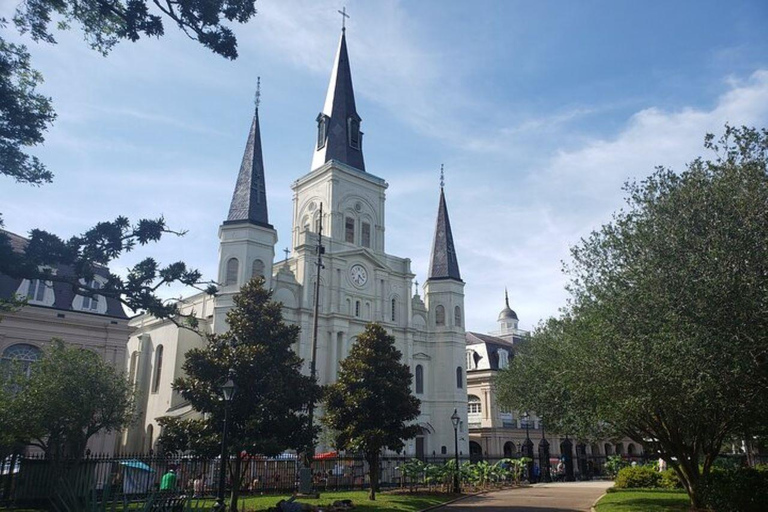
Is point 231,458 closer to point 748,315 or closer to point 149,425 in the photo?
point 748,315

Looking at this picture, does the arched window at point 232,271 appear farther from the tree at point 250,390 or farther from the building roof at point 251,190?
the tree at point 250,390

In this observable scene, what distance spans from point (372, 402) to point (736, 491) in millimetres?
13388

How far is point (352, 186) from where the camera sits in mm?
51031

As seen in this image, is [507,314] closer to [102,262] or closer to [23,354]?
[23,354]

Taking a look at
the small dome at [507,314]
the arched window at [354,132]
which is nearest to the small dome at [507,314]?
the small dome at [507,314]

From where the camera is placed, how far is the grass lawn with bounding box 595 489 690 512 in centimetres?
1894

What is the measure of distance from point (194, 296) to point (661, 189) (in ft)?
124

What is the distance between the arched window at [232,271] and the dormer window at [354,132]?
1702 cm

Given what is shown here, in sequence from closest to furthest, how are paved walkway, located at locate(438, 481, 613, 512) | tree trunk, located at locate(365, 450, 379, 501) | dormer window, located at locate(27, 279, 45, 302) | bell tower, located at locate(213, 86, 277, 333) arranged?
paved walkway, located at locate(438, 481, 613, 512) < tree trunk, located at locate(365, 450, 379, 501) < dormer window, located at locate(27, 279, 45, 302) < bell tower, located at locate(213, 86, 277, 333)

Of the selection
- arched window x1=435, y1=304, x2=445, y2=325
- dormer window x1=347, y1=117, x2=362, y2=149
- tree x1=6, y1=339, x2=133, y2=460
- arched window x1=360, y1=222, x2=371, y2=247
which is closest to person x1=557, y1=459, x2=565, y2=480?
arched window x1=435, y1=304, x2=445, y2=325

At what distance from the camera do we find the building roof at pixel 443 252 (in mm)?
54406

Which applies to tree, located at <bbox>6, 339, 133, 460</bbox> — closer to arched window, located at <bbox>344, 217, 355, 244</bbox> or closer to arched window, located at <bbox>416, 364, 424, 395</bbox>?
arched window, located at <bbox>344, 217, 355, 244</bbox>

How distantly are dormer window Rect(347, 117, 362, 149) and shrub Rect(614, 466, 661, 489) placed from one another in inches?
1376

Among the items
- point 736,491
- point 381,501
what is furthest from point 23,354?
point 736,491
